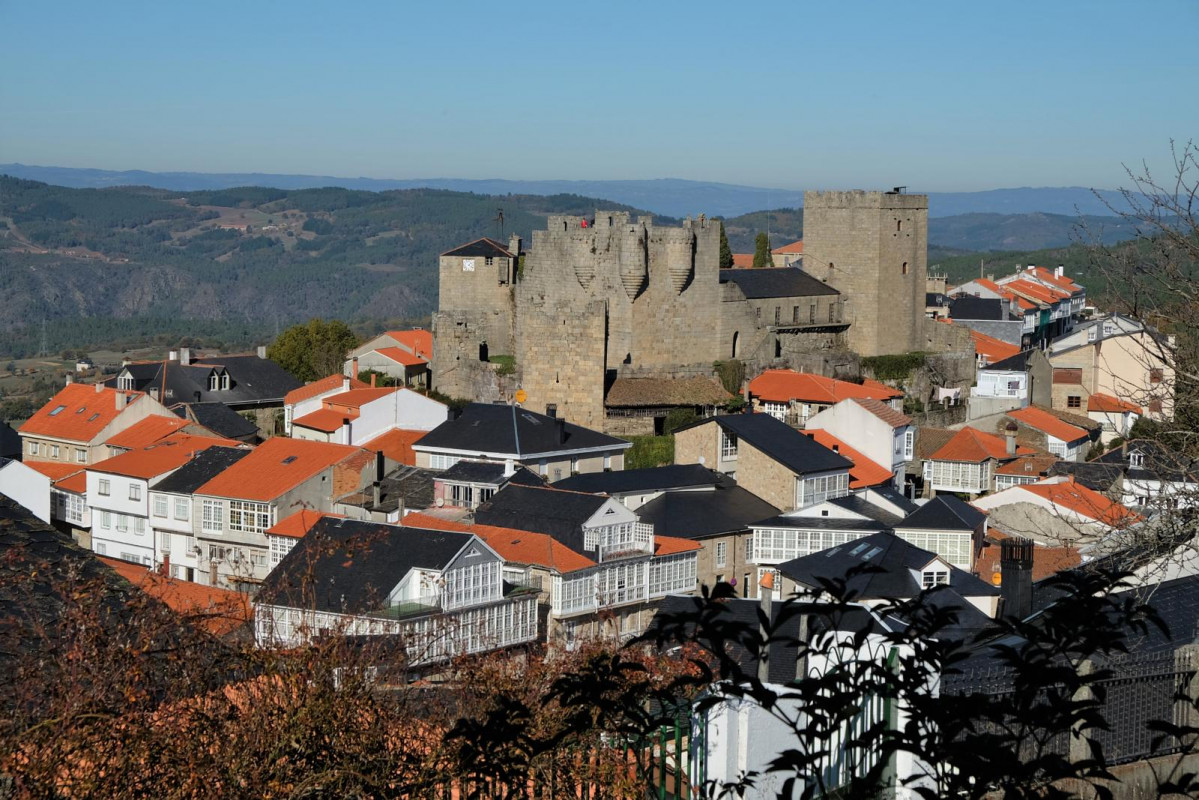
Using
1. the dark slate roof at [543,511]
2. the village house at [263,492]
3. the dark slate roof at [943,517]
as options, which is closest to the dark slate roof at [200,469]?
the village house at [263,492]

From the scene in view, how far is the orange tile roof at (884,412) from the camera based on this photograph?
1695 inches

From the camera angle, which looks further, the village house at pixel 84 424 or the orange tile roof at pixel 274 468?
the village house at pixel 84 424

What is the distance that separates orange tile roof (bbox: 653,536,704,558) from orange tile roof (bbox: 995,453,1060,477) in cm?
1294

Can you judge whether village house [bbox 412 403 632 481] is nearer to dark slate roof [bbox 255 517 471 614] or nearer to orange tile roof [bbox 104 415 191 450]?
orange tile roof [bbox 104 415 191 450]

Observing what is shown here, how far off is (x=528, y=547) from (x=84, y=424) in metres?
22.7

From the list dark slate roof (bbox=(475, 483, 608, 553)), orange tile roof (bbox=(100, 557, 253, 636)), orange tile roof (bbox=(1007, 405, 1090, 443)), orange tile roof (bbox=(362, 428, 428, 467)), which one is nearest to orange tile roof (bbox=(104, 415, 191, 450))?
orange tile roof (bbox=(362, 428, 428, 467))

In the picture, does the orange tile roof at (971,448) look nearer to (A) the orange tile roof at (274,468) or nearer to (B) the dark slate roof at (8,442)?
(A) the orange tile roof at (274,468)

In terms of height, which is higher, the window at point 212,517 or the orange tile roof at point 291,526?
the orange tile roof at point 291,526

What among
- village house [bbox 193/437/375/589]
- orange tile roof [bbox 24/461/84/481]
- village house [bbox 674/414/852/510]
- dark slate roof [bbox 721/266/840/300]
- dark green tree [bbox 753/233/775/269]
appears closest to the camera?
village house [bbox 193/437/375/589]

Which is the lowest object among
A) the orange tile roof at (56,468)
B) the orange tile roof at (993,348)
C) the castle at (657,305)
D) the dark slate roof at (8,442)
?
the orange tile roof at (56,468)

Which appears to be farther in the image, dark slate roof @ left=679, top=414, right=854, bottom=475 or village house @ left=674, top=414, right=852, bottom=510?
dark slate roof @ left=679, top=414, right=854, bottom=475

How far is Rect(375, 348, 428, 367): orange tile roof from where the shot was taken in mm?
58562

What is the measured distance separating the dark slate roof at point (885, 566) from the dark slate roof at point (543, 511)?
4116 millimetres

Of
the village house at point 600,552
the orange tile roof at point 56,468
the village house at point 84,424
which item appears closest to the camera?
the village house at point 600,552
